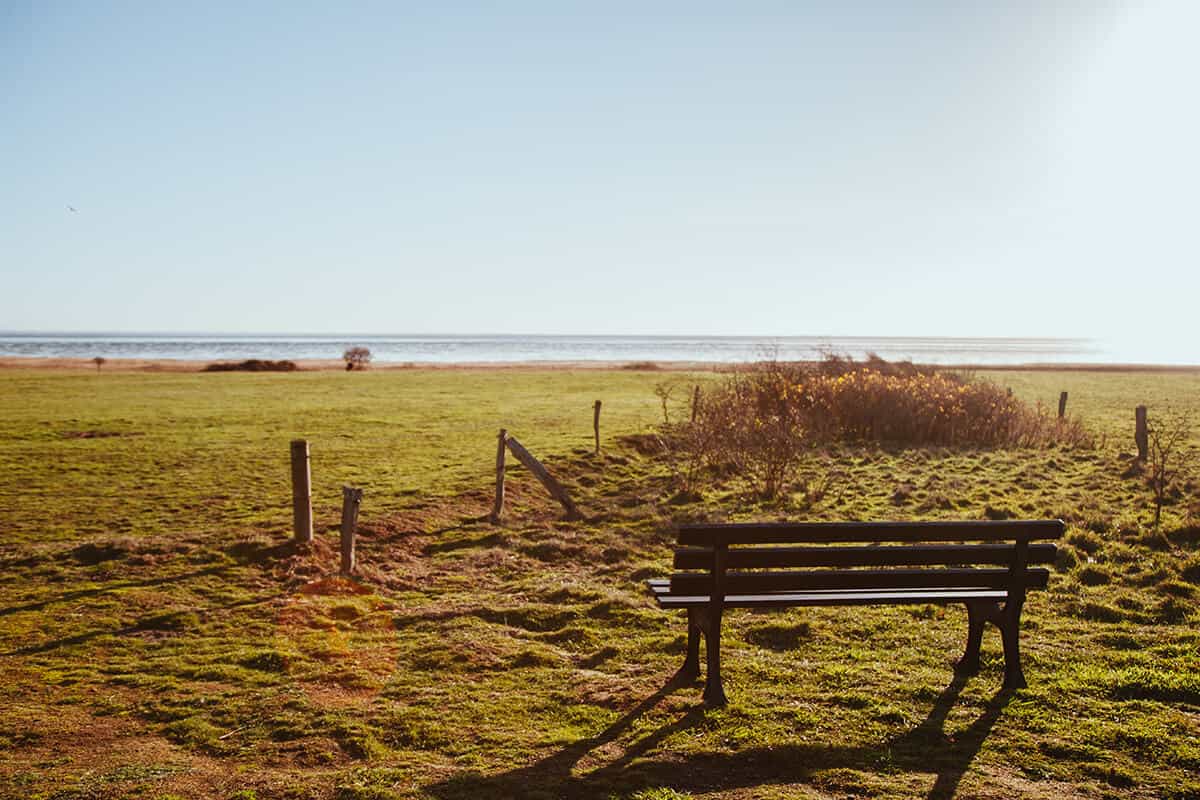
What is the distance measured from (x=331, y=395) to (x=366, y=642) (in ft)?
101

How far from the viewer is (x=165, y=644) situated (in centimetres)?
833

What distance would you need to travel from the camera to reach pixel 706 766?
5.42m

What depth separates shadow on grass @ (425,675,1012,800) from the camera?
512 centimetres

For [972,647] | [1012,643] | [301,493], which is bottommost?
[972,647]

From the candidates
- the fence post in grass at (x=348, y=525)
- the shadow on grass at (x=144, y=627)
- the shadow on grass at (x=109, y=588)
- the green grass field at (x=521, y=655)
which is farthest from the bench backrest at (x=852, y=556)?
the shadow on grass at (x=109, y=588)

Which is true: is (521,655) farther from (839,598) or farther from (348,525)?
(348,525)

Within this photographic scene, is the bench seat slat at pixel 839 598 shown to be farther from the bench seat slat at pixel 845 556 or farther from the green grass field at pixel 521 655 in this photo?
the green grass field at pixel 521 655

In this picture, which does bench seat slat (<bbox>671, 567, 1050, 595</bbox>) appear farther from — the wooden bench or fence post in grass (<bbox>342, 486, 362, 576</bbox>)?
fence post in grass (<bbox>342, 486, 362, 576</bbox>)

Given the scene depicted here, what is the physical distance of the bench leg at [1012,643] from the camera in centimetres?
683

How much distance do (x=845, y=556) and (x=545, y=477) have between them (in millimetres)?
8671

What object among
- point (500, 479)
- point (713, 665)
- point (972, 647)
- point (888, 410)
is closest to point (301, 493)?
point (500, 479)

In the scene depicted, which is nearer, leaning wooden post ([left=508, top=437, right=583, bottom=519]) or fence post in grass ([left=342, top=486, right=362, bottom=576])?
fence post in grass ([left=342, top=486, right=362, bottom=576])

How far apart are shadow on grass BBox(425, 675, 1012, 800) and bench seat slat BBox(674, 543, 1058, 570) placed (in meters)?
1.23

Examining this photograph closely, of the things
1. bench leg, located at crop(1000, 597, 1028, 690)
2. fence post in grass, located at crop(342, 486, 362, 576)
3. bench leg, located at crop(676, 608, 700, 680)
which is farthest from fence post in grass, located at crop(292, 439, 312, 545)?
bench leg, located at crop(1000, 597, 1028, 690)
